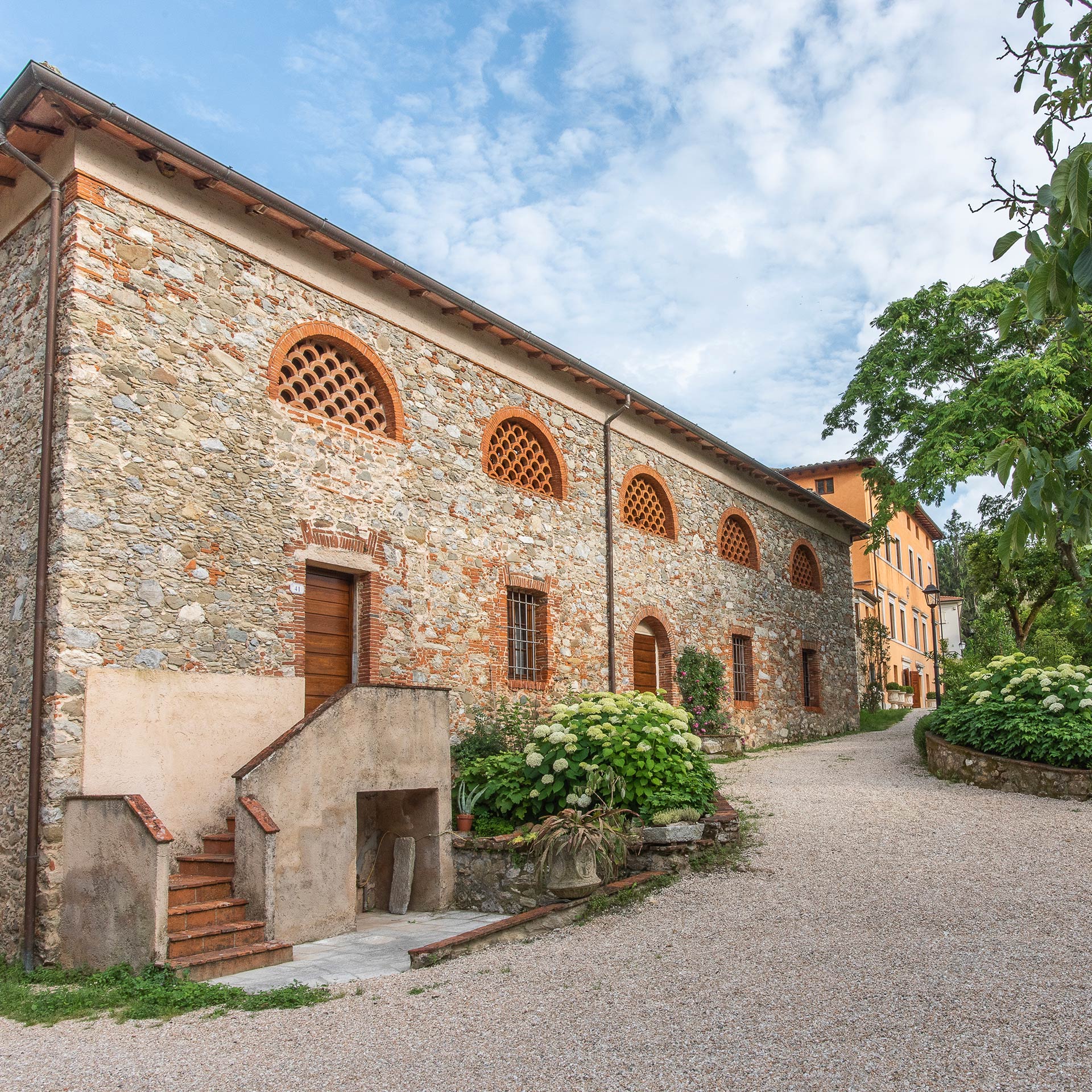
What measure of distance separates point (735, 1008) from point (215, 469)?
231 inches

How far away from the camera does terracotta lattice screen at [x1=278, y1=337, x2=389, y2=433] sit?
902 cm

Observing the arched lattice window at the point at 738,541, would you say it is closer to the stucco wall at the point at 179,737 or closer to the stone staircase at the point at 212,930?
the stucco wall at the point at 179,737

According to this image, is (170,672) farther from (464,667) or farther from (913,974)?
(913,974)

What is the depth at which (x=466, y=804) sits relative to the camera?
27.7 feet

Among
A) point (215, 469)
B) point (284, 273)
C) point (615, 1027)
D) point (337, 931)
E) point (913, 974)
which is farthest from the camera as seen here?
point (284, 273)

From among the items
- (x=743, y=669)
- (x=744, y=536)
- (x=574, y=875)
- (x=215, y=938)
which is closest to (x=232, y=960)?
(x=215, y=938)

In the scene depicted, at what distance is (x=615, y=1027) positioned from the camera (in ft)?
14.7

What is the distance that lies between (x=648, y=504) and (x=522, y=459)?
130 inches

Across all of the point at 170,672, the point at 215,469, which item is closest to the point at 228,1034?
the point at 170,672

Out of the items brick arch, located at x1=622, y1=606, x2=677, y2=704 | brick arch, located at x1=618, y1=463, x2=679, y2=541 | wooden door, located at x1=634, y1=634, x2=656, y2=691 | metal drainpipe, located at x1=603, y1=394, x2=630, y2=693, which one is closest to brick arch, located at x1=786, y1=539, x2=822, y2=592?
brick arch, located at x1=618, y1=463, x2=679, y2=541

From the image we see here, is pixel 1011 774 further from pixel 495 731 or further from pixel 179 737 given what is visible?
pixel 179 737

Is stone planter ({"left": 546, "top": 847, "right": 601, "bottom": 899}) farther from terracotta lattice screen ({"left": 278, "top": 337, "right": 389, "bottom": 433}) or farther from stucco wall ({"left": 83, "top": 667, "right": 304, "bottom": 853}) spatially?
terracotta lattice screen ({"left": 278, "top": 337, "right": 389, "bottom": 433})

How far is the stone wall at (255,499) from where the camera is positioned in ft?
23.4

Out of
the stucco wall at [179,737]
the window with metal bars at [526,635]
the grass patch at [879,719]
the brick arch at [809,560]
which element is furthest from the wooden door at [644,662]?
the grass patch at [879,719]
